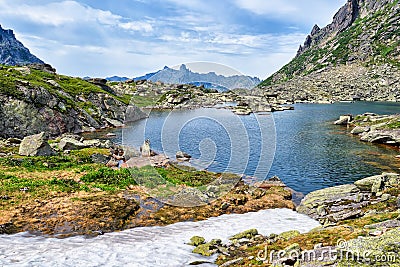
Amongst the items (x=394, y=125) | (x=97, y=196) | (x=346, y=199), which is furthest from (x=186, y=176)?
(x=394, y=125)

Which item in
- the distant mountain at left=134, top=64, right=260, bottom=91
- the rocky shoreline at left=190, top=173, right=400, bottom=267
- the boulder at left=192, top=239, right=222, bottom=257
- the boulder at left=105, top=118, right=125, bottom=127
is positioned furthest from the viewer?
the boulder at left=105, top=118, right=125, bottom=127

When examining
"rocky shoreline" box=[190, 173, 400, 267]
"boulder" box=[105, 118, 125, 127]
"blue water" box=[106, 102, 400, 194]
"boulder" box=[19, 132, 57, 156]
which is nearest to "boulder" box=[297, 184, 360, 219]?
"rocky shoreline" box=[190, 173, 400, 267]

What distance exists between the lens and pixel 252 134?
68.9m

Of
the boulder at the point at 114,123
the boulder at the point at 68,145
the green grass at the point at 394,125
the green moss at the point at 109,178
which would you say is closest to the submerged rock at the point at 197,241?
the green moss at the point at 109,178

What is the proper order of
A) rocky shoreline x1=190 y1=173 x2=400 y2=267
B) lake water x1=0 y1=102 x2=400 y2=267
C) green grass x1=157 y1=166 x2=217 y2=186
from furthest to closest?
green grass x1=157 y1=166 x2=217 y2=186
lake water x1=0 y1=102 x2=400 y2=267
rocky shoreline x1=190 y1=173 x2=400 y2=267

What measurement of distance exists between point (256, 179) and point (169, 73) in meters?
18.8

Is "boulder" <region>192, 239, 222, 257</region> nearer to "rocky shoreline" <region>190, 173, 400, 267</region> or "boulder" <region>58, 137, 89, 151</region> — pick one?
"rocky shoreline" <region>190, 173, 400, 267</region>

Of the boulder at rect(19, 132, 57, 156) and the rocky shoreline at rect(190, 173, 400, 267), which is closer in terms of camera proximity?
the rocky shoreline at rect(190, 173, 400, 267)

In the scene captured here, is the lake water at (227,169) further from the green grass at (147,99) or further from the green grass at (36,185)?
the green grass at (36,185)

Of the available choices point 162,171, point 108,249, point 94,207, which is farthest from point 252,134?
point 108,249

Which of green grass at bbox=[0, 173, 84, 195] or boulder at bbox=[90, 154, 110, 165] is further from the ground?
boulder at bbox=[90, 154, 110, 165]

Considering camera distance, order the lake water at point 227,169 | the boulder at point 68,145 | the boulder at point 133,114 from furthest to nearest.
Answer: the boulder at point 133,114
the boulder at point 68,145
the lake water at point 227,169

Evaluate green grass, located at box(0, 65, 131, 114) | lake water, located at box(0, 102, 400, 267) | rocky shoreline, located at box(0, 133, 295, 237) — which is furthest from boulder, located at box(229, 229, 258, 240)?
green grass, located at box(0, 65, 131, 114)

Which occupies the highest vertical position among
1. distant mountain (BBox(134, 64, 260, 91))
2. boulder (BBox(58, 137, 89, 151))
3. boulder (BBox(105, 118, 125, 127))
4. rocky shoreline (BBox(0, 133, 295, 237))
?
distant mountain (BBox(134, 64, 260, 91))
